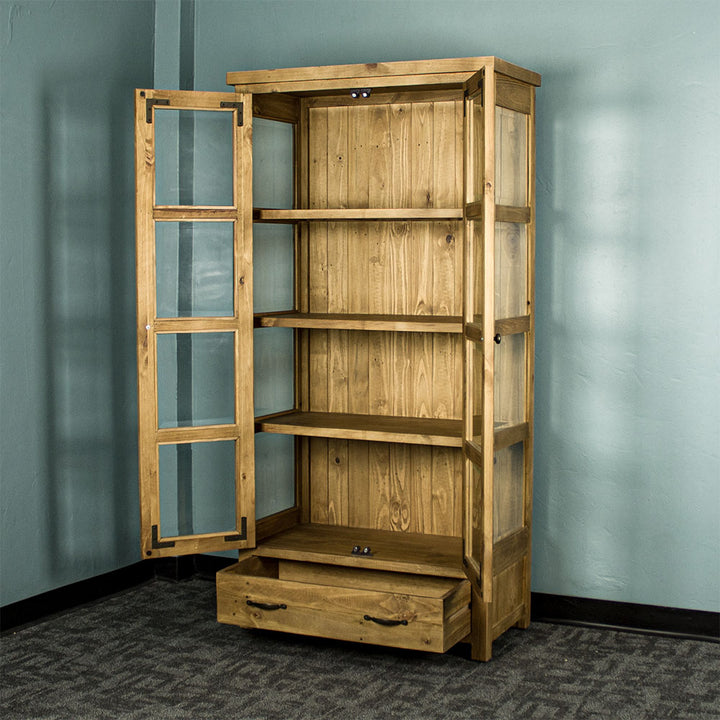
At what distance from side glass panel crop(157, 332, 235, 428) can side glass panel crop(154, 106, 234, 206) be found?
520 millimetres

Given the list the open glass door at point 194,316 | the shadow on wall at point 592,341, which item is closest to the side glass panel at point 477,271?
the shadow on wall at point 592,341

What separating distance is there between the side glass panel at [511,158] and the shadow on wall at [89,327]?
5.78ft

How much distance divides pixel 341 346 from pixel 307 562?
0.91 meters

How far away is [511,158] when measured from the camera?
11.2 ft

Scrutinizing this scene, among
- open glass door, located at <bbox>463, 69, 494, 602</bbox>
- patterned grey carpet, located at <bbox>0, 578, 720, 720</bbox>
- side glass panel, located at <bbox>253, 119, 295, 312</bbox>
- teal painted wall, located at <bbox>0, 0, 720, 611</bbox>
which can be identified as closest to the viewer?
patterned grey carpet, located at <bbox>0, 578, 720, 720</bbox>

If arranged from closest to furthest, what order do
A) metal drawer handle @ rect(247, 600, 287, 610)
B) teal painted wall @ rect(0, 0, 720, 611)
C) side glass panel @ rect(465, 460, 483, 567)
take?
side glass panel @ rect(465, 460, 483, 567)
metal drawer handle @ rect(247, 600, 287, 610)
teal painted wall @ rect(0, 0, 720, 611)

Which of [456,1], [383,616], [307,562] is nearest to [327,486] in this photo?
[307,562]

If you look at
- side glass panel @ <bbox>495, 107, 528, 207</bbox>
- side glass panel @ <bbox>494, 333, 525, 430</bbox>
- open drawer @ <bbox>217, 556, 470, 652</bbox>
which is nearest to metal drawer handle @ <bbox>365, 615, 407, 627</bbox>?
open drawer @ <bbox>217, 556, 470, 652</bbox>

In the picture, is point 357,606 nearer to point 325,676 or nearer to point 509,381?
point 325,676

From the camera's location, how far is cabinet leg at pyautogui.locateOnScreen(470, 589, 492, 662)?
3395 millimetres

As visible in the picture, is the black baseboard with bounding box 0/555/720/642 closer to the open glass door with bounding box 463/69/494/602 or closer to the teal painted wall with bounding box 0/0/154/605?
the teal painted wall with bounding box 0/0/154/605

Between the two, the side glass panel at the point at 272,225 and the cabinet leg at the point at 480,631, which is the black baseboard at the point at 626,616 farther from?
the side glass panel at the point at 272,225

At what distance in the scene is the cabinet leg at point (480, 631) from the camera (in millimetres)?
3395

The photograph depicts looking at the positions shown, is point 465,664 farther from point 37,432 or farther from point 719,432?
point 37,432
